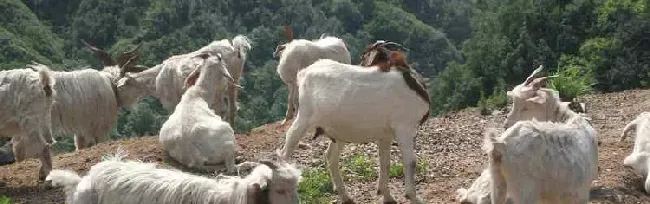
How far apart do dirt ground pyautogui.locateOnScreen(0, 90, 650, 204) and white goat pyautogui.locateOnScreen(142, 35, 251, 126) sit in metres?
0.59

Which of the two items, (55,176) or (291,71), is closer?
(55,176)

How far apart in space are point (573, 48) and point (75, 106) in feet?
55.5

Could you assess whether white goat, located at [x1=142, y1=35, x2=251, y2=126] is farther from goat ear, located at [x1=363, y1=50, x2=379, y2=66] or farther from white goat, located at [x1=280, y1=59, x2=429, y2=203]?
white goat, located at [x1=280, y1=59, x2=429, y2=203]

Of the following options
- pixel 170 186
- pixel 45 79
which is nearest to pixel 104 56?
pixel 45 79

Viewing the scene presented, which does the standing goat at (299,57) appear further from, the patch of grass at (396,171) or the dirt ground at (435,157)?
the patch of grass at (396,171)

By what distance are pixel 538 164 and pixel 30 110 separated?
5.53m

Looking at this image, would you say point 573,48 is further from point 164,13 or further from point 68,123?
point 68,123

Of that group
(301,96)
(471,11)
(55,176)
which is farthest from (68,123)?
(471,11)

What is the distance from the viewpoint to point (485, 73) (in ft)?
94.6

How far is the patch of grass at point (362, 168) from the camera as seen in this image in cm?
1028

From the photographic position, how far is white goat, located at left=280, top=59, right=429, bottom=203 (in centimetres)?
867

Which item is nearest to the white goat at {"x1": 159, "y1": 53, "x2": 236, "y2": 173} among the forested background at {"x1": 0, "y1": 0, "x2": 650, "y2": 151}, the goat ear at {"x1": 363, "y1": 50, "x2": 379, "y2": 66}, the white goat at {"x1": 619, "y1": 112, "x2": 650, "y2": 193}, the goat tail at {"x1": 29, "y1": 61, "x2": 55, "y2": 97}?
the goat tail at {"x1": 29, "y1": 61, "x2": 55, "y2": 97}

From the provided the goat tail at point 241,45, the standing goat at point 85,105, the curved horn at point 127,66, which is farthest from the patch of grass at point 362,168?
the curved horn at point 127,66

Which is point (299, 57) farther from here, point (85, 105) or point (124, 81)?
point (85, 105)
